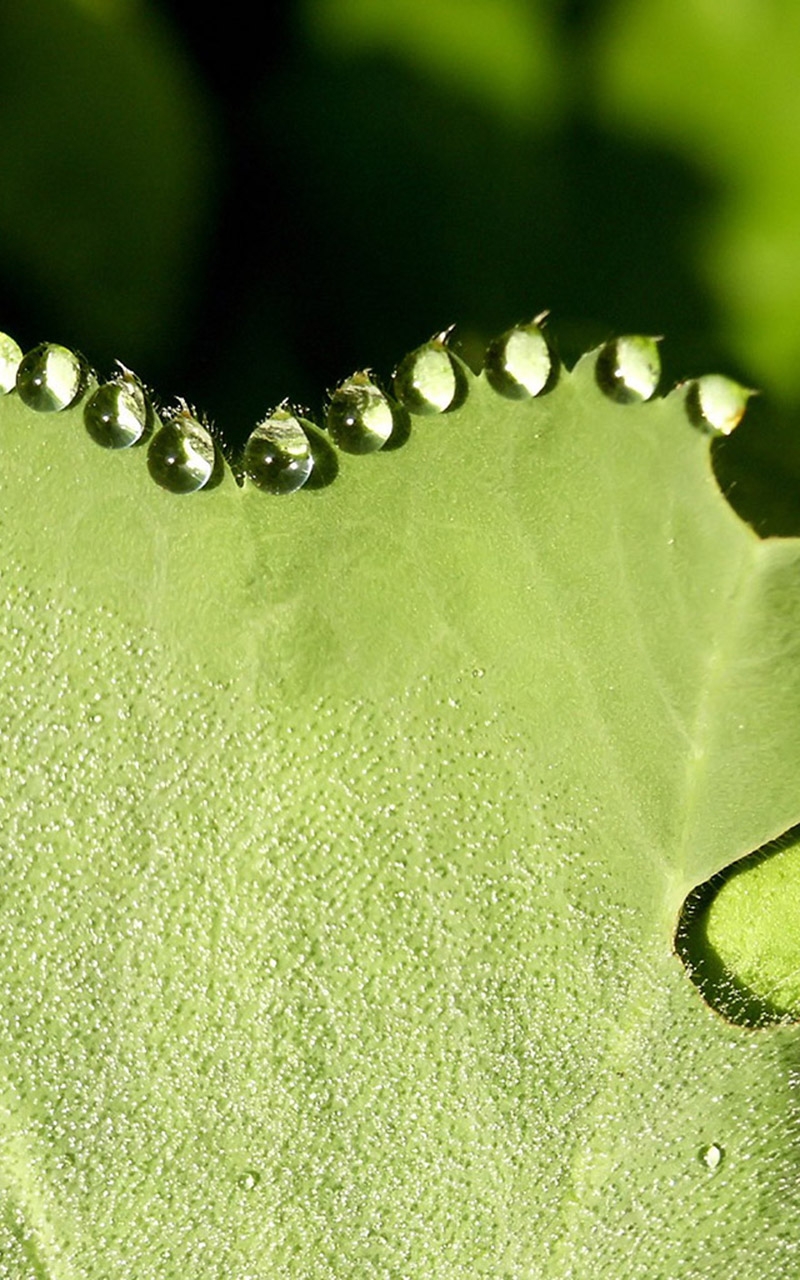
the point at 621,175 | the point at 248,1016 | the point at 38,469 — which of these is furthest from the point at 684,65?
the point at 248,1016

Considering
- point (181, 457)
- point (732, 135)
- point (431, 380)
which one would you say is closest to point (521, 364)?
point (431, 380)

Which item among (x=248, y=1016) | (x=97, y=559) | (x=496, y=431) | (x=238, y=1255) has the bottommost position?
(x=238, y=1255)

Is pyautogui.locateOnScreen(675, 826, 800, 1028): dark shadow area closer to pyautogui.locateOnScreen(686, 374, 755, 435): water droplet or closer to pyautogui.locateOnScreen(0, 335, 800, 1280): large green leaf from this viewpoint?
pyautogui.locateOnScreen(0, 335, 800, 1280): large green leaf

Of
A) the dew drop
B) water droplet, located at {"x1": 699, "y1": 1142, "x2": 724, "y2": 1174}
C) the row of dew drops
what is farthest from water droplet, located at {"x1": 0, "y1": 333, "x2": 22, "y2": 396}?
water droplet, located at {"x1": 699, "y1": 1142, "x2": 724, "y2": 1174}

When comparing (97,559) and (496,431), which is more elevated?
(496,431)

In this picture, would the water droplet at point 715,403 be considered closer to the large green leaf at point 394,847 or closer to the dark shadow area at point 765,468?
the large green leaf at point 394,847

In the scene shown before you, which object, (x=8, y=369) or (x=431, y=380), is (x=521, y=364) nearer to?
(x=431, y=380)

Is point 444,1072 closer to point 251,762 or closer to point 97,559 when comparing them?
point 251,762
